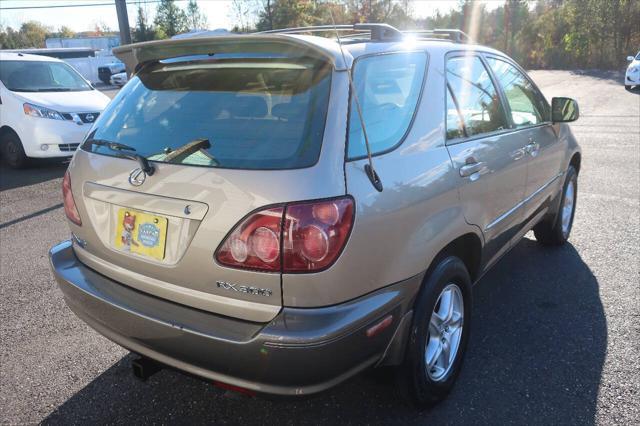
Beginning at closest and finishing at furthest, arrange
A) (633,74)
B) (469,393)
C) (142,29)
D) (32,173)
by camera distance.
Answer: (469,393), (32,173), (633,74), (142,29)

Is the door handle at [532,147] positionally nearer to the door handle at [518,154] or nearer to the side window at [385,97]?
the door handle at [518,154]

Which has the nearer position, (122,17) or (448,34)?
(448,34)

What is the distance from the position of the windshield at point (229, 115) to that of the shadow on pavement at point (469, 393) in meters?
1.06

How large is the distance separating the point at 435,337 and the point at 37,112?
7.44 meters

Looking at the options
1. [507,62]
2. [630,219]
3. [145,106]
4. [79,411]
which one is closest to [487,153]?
[507,62]

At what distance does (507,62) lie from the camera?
358cm

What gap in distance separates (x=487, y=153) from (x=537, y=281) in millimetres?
1569

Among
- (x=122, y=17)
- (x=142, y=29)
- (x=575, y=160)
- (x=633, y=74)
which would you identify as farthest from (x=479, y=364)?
(x=142, y=29)

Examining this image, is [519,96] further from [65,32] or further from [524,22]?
[65,32]

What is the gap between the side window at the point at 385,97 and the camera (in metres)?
2.02

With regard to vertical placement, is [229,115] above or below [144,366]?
above

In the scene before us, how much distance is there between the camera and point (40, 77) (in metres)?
8.59

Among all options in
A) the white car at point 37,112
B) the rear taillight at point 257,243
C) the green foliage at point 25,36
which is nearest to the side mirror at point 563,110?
the rear taillight at point 257,243

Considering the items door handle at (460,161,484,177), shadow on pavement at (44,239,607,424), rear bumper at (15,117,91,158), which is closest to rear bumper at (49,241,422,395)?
shadow on pavement at (44,239,607,424)
